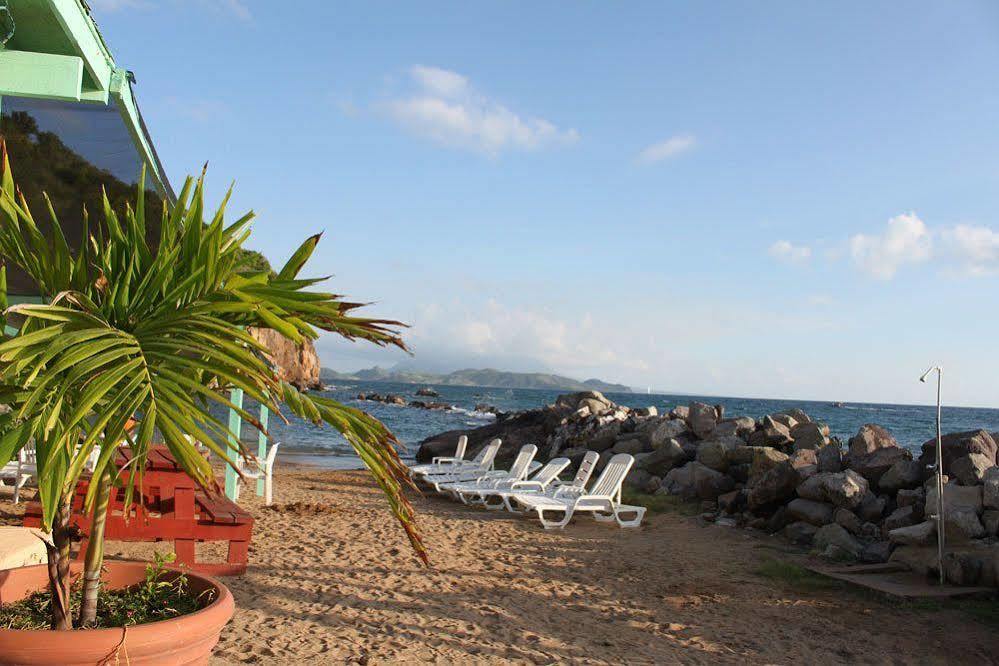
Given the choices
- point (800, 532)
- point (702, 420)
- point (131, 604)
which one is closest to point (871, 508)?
point (800, 532)

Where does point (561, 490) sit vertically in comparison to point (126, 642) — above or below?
below

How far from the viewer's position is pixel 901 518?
877 centimetres

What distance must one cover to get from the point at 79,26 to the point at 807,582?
7117 mm

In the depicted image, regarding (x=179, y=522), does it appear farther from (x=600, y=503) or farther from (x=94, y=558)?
(x=600, y=503)

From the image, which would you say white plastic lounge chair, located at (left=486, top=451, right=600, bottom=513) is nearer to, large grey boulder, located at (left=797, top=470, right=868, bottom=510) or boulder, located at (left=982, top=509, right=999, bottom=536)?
large grey boulder, located at (left=797, top=470, right=868, bottom=510)

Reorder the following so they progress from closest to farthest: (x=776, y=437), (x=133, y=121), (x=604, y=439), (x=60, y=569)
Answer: (x=60, y=569) → (x=133, y=121) → (x=776, y=437) → (x=604, y=439)

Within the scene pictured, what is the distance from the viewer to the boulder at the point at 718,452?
481 inches

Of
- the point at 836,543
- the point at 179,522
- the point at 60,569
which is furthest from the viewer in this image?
the point at 836,543

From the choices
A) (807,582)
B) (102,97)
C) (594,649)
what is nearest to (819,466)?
(807,582)

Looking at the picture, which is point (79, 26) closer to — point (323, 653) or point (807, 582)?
point (323, 653)

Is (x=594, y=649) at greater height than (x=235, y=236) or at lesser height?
lesser

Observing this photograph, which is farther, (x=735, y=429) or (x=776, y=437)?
(x=735, y=429)

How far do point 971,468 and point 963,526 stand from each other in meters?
1.70

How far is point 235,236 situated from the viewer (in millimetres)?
2836
